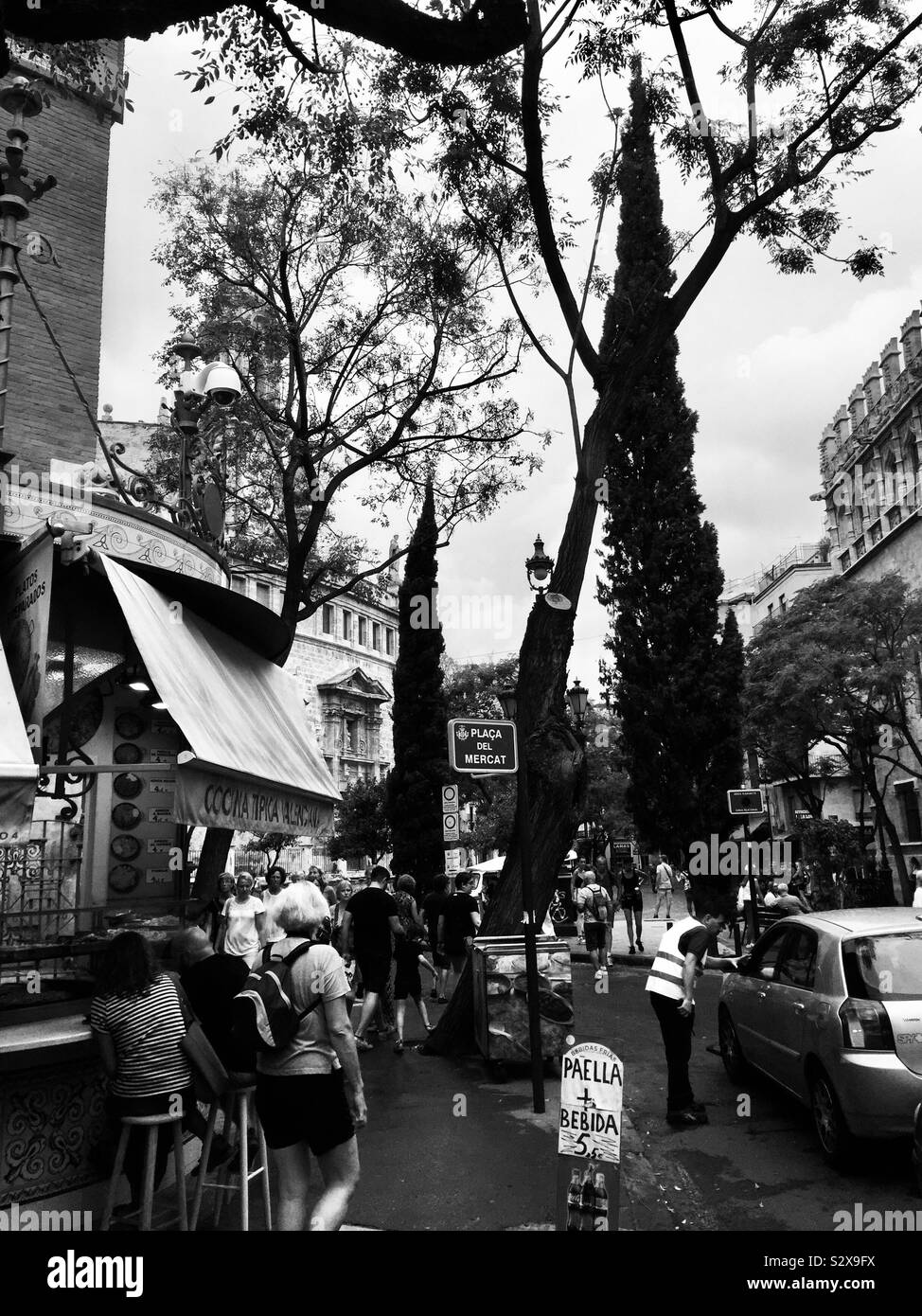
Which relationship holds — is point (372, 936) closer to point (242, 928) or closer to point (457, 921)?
point (457, 921)

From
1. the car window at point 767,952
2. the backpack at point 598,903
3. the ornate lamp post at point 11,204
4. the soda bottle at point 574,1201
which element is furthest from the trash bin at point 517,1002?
the backpack at point 598,903

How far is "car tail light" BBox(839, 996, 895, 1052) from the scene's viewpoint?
20.0ft

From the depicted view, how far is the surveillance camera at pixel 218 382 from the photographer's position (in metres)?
9.32

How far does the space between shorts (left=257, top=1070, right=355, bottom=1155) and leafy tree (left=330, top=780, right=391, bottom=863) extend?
122ft

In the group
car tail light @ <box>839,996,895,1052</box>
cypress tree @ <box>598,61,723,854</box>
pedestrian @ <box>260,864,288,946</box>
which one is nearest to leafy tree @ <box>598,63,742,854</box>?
cypress tree @ <box>598,61,723,854</box>

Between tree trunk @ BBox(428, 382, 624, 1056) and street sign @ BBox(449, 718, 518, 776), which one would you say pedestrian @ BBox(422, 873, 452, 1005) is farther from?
street sign @ BBox(449, 718, 518, 776)

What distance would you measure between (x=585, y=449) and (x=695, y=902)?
5.22 m

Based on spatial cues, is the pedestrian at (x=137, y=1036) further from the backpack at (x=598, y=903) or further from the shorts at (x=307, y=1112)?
the backpack at (x=598, y=903)

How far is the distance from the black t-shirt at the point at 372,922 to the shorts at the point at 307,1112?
547 centimetres

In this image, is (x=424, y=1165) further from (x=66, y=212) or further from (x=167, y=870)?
(x=66, y=212)

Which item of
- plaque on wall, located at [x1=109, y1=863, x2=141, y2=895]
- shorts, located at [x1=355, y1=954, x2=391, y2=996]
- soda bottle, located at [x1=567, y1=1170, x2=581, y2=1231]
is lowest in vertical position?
soda bottle, located at [x1=567, y1=1170, x2=581, y2=1231]

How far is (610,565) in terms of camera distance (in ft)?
86.2

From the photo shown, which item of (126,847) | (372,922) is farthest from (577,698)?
(126,847)

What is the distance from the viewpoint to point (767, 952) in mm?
8445
